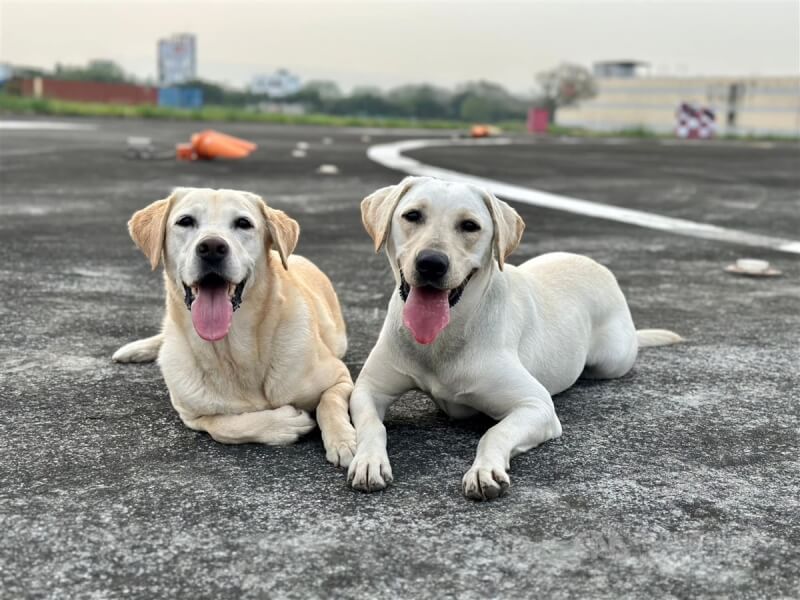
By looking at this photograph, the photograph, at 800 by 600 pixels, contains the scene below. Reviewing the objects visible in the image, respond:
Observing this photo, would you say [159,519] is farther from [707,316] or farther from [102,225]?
[102,225]

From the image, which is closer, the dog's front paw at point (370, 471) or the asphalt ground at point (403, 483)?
the asphalt ground at point (403, 483)

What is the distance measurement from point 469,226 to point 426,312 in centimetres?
42

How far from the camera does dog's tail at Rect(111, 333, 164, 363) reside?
4.87m

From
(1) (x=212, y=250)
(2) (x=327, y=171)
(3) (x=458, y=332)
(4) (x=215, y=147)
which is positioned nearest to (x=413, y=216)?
(3) (x=458, y=332)

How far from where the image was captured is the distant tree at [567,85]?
107 m

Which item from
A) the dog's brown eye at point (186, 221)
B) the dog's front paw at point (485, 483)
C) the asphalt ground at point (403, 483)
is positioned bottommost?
the asphalt ground at point (403, 483)

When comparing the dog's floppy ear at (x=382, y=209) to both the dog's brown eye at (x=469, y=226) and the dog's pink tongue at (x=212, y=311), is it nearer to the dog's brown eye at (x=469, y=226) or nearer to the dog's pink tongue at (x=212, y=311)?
the dog's brown eye at (x=469, y=226)

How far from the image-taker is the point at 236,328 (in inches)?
156

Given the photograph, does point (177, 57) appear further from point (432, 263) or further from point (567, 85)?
point (432, 263)

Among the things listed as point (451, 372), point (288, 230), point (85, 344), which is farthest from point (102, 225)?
point (451, 372)

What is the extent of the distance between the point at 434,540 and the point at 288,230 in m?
1.81

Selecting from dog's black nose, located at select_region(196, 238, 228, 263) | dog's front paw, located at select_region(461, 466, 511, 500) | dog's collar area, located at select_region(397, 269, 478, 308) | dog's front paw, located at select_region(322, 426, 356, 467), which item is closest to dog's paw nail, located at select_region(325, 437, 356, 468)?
dog's front paw, located at select_region(322, 426, 356, 467)

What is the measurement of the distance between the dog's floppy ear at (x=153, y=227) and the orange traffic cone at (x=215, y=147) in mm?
14935

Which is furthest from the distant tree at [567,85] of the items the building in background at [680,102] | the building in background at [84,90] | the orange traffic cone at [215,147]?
the orange traffic cone at [215,147]
